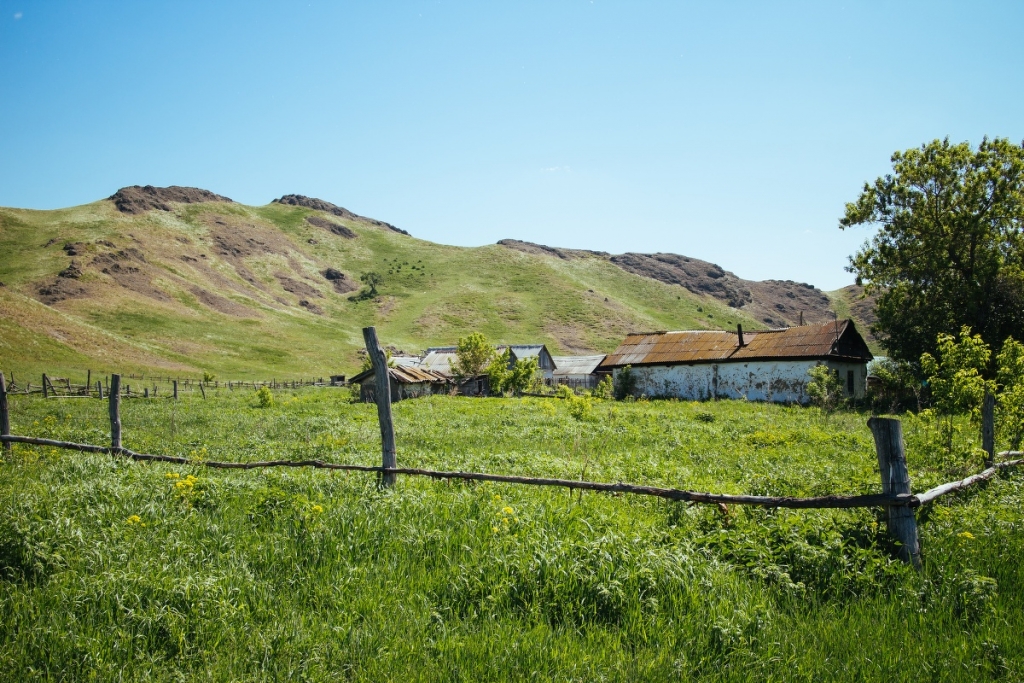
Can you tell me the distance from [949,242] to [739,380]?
14.4 metres

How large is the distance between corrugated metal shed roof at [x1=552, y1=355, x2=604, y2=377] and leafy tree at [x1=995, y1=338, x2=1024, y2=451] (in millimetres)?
54574

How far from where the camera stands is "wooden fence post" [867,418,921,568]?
512 centimetres

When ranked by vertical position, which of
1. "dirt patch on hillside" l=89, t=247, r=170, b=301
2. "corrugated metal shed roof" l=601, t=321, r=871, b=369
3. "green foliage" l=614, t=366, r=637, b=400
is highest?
"dirt patch on hillside" l=89, t=247, r=170, b=301

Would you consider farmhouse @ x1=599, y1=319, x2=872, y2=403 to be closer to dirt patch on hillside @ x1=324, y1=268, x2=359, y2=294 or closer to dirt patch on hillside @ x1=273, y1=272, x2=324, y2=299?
dirt patch on hillside @ x1=273, y1=272, x2=324, y2=299

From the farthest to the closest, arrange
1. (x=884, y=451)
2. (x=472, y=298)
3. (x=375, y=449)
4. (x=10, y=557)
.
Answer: (x=472, y=298) < (x=375, y=449) < (x=884, y=451) < (x=10, y=557)

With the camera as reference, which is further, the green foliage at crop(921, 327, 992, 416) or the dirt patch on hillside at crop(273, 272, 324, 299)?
the dirt patch on hillside at crop(273, 272, 324, 299)

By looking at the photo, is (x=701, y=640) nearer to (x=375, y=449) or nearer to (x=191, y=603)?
(x=191, y=603)

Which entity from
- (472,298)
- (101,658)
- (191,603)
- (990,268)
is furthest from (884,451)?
(472,298)

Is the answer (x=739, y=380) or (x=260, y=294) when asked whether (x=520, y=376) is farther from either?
(x=260, y=294)

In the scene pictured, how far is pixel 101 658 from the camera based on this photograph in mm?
3688

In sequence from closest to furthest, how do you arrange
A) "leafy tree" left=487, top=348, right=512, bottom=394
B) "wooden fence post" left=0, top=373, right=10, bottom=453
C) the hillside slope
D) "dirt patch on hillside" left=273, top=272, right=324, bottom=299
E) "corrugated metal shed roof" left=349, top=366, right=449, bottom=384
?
"wooden fence post" left=0, top=373, right=10, bottom=453 → "corrugated metal shed roof" left=349, top=366, right=449, bottom=384 → "leafy tree" left=487, top=348, right=512, bottom=394 → the hillside slope → "dirt patch on hillside" left=273, top=272, right=324, bottom=299

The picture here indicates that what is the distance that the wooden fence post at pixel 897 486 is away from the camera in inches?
201

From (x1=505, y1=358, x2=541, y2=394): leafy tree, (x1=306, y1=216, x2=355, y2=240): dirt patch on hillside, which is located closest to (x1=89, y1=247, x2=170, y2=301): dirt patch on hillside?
(x1=505, y1=358, x2=541, y2=394): leafy tree

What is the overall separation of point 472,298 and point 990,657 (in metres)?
121
